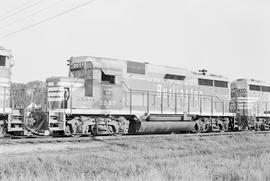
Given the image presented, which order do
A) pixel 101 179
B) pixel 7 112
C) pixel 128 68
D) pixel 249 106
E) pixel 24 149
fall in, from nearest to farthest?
pixel 101 179, pixel 24 149, pixel 7 112, pixel 128 68, pixel 249 106

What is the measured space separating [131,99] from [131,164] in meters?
7.77

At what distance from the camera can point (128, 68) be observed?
54.1ft

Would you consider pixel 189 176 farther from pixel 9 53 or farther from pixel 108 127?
pixel 9 53

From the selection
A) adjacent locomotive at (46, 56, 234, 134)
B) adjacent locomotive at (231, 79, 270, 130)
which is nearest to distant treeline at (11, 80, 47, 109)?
adjacent locomotive at (46, 56, 234, 134)

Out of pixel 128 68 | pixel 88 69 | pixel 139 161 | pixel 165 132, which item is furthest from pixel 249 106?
pixel 139 161

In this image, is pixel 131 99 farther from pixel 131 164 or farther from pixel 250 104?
pixel 250 104

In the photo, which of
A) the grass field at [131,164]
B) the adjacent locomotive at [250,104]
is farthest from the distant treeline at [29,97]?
the adjacent locomotive at [250,104]

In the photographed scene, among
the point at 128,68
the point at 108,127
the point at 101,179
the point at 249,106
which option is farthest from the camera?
the point at 249,106

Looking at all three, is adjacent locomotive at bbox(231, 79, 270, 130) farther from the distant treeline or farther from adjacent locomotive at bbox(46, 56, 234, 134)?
the distant treeline

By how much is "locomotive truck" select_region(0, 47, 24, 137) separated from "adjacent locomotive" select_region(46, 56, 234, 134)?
125 cm

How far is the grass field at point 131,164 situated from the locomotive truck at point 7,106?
8.65 feet

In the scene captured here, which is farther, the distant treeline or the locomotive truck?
the distant treeline

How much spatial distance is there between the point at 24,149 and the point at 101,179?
5032 mm

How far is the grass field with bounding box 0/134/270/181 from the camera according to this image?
7.17m
